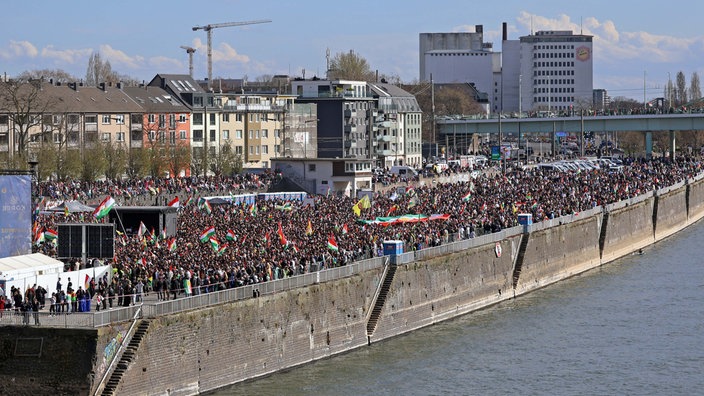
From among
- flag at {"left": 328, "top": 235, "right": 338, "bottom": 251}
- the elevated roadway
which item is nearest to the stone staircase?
flag at {"left": 328, "top": 235, "right": 338, "bottom": 251}

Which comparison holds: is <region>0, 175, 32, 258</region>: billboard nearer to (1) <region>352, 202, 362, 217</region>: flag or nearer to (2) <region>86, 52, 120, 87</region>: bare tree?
(1) <region>352, 202, 362, 217</region>: flag

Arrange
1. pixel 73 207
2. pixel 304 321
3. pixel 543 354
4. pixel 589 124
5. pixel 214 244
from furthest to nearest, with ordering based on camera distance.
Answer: pixel 589 124
pixel 73 207
pixel 214 244
pixel 543 354
pixel 304 321

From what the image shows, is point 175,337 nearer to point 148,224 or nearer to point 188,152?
point 148,224

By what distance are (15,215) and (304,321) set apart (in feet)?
31.8

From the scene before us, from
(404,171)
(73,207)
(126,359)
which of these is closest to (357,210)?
(73,207)

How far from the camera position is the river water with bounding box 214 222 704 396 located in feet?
152

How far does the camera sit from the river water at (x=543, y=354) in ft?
152

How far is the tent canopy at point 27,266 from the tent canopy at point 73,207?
21.2 meters

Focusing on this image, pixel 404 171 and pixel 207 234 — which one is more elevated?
pixel 404 171

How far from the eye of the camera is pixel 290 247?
5691cm

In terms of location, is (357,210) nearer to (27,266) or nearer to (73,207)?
(73,207)

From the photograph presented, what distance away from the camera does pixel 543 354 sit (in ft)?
172

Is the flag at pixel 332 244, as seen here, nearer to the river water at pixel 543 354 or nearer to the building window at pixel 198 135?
the river water at pixel 543 354

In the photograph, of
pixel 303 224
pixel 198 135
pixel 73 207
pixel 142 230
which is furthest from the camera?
pixel 198 135
